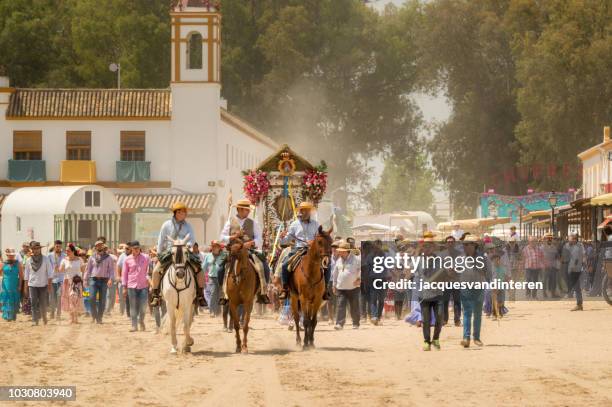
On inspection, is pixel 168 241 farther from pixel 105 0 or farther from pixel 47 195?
pixel 105 0

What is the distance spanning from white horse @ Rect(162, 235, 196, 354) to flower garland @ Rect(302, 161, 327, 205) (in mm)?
14601

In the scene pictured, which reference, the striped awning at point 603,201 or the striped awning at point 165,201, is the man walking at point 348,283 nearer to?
the striped awning at point 603,201

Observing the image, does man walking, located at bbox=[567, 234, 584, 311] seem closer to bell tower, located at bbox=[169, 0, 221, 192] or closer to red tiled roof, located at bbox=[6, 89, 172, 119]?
bell tower, located at bbox=[169, 0, 221, 192]

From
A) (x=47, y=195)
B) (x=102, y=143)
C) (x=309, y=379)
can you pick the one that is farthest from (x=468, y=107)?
(x=309, y=379)

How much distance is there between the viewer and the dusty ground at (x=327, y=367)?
49.5 feet

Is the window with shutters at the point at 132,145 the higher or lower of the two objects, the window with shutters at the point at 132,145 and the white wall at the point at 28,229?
the higher

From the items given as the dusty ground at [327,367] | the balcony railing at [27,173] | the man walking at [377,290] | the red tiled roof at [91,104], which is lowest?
the dusty ground at [327,367]

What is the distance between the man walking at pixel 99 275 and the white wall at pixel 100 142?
28983 millimetres

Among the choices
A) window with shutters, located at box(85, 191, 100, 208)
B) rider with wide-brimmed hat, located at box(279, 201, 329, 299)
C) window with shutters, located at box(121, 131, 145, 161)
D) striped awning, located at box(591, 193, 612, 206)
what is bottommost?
rider with wide-brimmed hat, located at box(279, 201, 329, 299)

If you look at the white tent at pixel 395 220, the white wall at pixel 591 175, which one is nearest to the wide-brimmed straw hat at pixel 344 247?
the white wall at pixel 591 175

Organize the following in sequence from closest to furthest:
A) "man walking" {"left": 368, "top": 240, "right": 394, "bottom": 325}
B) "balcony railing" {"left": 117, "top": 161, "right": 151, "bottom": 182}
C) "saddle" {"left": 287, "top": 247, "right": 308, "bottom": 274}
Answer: "saddle" {"left": 287, "top": 247, "right": 308, "bottom": 274} < "man walking" {"left": 368, "top": 240, "right": 394, "bottom": 325} < "balcony railing" {"left": 117, "top": 161, "right": 151, "bottom": 182}

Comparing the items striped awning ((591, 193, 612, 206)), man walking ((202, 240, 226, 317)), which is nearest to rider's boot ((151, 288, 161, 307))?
man walking ((202, 240, 226, 317))

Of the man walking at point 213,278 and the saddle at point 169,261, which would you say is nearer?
the saddle at point 169,261

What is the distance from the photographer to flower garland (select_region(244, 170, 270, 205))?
117 feet
